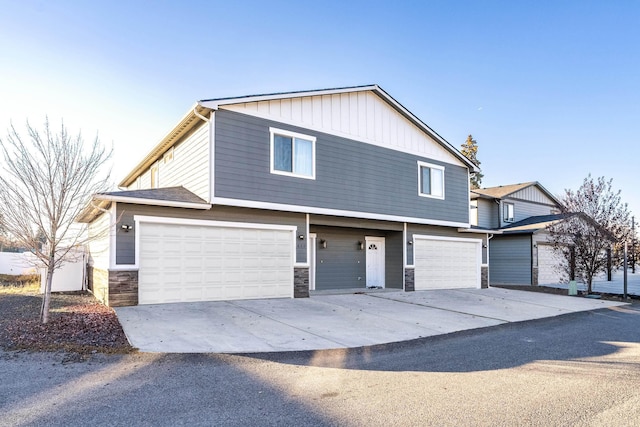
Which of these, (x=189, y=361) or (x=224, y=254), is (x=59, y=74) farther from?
(x=189, y=361)

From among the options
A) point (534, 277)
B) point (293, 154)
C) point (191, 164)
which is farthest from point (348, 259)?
point (534, 277)

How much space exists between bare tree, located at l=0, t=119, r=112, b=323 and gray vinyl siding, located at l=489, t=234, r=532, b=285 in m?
20.9

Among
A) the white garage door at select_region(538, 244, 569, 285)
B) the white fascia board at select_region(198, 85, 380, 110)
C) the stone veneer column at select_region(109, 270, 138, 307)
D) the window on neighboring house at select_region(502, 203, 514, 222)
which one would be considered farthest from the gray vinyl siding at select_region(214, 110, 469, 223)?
the window on neighboring house at select_region(502, 203, 514, 222)

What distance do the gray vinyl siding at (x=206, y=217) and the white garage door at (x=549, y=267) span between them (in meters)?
15.5

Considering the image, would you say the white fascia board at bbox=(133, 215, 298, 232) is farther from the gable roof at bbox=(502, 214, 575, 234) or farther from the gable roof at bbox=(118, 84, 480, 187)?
the gable roof at bbox=(502, 214, 575, 234)

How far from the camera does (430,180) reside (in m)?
17.1

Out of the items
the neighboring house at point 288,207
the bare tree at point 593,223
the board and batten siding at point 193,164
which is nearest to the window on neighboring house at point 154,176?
the neighboring house at point 288,207

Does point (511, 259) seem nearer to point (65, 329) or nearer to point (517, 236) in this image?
point (517, 236)

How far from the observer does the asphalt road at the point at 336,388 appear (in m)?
3.89

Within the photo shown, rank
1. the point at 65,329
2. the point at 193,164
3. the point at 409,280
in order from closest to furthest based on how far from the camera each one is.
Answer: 1. the point at 65,329
2. the point at 193,164
3. the point at 409,280

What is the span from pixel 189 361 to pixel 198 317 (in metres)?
3.37

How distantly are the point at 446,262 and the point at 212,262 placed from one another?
1061cm

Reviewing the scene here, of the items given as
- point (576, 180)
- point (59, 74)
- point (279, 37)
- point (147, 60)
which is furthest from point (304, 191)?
point (576, 180)

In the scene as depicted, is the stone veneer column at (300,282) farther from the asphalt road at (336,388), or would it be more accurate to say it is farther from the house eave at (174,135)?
the asphalt road at (336,388)
